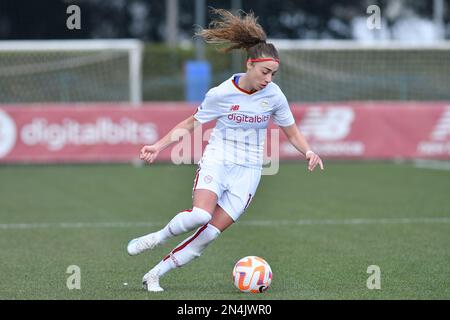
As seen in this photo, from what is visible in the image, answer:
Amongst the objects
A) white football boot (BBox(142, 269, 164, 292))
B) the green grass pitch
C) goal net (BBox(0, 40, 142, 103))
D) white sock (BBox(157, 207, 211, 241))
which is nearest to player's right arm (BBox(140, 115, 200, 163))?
white sock (BBox(157, 207, 211, 241))

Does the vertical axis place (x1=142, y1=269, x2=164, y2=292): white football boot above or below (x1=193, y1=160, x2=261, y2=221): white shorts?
below

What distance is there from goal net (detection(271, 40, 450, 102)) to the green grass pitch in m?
4.62

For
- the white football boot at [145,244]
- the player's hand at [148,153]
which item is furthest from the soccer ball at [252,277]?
the player's hand at [148,153]

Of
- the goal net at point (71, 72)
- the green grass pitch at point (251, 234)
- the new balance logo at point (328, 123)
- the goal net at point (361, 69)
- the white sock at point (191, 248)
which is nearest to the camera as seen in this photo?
the white sock at point (191, 248)

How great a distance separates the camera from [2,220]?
42.7 ft

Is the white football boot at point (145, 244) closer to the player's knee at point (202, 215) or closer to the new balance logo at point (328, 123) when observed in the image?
the player's knee at point (202, 215)

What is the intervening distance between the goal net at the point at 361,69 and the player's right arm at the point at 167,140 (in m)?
16.0

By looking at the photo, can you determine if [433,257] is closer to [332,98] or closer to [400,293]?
[400,293]

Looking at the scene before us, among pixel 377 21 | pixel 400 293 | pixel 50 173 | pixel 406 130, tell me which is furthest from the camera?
pixel 406 130

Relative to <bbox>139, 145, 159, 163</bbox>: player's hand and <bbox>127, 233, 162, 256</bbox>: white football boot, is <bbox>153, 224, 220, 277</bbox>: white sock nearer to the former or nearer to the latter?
<bbox>127, 233, 162, 256</bbox>: white football boot

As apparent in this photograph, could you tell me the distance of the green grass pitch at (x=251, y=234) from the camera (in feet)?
25.9

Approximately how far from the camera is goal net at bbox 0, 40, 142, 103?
76.6ft
